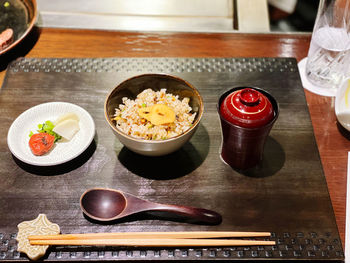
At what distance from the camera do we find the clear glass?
1583 millimetres

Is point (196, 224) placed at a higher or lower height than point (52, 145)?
lower

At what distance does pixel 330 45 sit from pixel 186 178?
92 centimetres

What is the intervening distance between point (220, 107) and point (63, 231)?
65cm

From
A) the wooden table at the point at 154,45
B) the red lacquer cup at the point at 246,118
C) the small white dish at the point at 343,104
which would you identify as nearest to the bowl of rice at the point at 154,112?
the red lacquer cup at the point at 246,118

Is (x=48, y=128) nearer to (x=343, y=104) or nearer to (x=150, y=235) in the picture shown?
(x=150, y=235)

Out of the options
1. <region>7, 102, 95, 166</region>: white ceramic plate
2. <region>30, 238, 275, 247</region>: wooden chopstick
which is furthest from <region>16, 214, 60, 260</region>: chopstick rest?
<region>7, 102, 95, 166</region>: white ceramic plate

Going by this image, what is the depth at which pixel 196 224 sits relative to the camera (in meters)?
1.18

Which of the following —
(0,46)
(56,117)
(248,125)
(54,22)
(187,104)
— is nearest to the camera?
(248,125)

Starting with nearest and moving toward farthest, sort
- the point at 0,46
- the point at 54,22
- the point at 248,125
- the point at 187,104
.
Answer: the point at 248,125 → the point at 187,104 → the point at 0,46 → the point at 54,22

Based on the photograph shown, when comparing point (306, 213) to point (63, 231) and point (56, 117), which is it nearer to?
point (63, 231)

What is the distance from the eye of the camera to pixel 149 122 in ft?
4.13

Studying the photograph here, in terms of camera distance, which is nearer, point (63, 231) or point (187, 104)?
point (63, 231)

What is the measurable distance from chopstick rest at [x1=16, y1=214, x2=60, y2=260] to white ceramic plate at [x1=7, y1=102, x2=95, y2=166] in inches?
8.0

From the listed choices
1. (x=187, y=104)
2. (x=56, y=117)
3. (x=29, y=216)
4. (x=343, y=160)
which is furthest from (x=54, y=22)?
(x=343, y=160)
